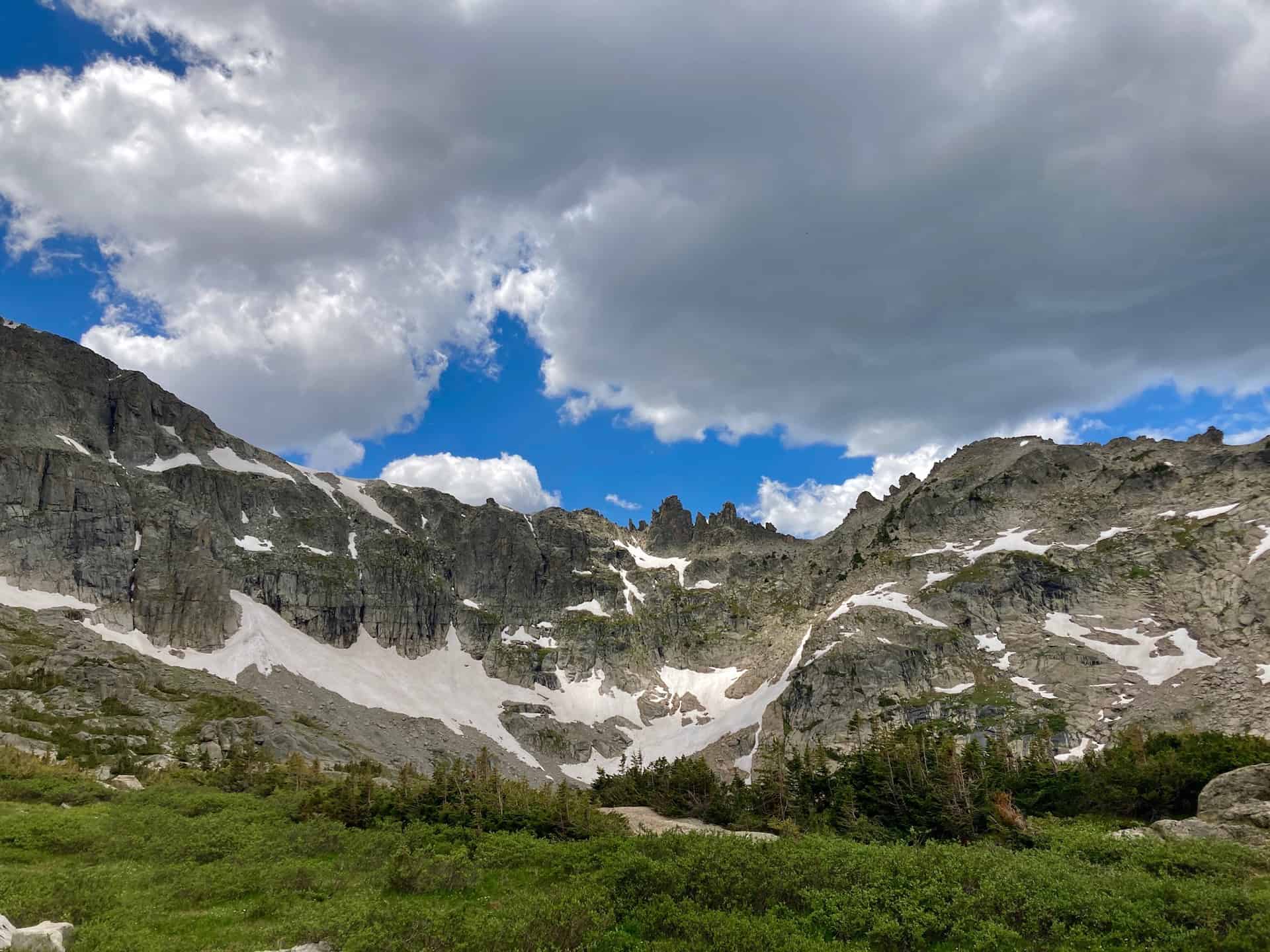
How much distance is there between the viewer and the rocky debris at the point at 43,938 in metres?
16.3

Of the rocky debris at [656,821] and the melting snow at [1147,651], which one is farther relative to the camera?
the melting snow at [1147,651]

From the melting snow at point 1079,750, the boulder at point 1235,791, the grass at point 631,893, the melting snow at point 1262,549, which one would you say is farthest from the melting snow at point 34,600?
the melting snow at point 1262,549

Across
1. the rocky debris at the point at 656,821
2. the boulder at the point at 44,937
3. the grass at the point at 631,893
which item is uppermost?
the boulder at the point at 44,937

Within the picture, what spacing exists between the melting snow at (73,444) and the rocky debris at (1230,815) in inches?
9052

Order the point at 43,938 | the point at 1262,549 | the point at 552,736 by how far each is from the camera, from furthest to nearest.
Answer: the point at 552,736
the point at 1262,549
the point at 43,938

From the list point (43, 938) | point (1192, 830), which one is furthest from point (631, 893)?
point (1192, 830)

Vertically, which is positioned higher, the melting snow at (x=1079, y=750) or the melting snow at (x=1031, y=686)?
the melting snow at (x=1031, y=686)

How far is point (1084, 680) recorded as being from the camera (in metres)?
149

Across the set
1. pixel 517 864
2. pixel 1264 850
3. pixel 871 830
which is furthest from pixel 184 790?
pixel 1264 850

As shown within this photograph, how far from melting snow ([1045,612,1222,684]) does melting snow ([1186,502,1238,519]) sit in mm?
39836

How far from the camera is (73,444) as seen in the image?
189875 mm

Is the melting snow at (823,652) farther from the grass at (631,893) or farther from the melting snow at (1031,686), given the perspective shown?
the grass at (631,893)

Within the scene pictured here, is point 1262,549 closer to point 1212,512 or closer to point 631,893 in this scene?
point 1212,512

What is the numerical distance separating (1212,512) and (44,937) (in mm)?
226411
